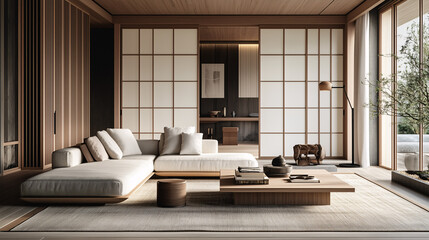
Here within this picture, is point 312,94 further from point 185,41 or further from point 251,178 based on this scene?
point 251,178

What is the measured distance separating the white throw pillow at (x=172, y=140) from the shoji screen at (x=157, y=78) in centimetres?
166

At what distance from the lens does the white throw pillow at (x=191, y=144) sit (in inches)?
200

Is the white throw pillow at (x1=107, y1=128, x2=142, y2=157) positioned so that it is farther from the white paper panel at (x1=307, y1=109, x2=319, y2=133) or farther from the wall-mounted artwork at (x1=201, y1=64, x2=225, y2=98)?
the wall-mounted artwork at (x1=201, y1=64, x2=225, y2=98)

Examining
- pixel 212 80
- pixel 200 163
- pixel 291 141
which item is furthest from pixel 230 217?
pixel 212 80

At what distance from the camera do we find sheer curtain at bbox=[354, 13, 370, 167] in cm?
615

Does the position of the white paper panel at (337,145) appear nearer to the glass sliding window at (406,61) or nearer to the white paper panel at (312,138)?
the white paper panel at (312,138)

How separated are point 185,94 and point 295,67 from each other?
206 cm

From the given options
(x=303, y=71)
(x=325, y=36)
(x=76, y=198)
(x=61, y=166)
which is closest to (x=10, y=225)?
(x=76, y=198)

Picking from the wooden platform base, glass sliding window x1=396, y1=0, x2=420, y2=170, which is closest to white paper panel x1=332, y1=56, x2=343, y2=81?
glass sliding window x1=396, y1=0, x2=420, y2=170

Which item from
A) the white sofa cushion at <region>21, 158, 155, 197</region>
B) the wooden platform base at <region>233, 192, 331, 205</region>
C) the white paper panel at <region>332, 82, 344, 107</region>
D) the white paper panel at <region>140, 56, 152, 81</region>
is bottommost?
the wooden platform base at <region>233, 192, 331, 205</region>

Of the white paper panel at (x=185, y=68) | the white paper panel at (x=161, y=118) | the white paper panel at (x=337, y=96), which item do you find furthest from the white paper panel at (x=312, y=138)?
the white paper panel at (x=161, y=118)

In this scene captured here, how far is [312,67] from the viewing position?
6.96 m

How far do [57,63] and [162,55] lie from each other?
1914mm

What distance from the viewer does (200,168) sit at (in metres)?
4.76
